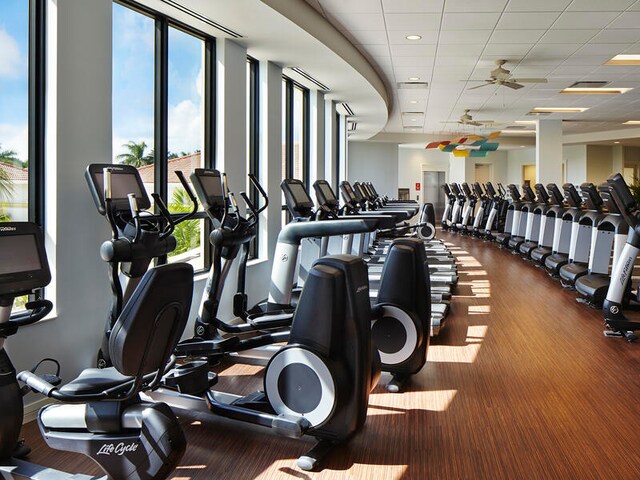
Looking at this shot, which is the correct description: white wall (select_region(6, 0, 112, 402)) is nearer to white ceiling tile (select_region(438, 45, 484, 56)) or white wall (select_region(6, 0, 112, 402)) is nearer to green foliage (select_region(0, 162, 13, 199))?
green foliage (select_region(0, 162, 13, 199))

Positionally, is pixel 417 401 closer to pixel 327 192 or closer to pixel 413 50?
pixel 327 192

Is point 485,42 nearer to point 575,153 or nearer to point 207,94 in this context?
point 207,94

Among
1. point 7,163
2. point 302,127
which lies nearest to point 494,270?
point 302,127

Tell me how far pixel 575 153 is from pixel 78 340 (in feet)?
65.3

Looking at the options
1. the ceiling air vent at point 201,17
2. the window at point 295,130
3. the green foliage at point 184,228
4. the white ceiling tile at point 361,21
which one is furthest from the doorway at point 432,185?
the green foliage at point 184,228

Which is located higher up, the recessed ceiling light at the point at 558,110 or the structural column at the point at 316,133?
the recessed ceiling light at the point at 558,110

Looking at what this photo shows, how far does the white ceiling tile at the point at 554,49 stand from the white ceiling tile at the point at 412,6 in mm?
2142

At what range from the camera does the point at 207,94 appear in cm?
540

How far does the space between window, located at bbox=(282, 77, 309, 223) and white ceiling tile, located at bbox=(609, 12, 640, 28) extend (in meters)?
3.94

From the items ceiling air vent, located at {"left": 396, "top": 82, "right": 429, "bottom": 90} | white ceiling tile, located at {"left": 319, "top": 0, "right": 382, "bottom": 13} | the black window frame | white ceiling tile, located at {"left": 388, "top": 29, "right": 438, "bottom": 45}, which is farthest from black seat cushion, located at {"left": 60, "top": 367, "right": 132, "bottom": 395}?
ceiling air vent, located at {"left": 396, "top": 82, "right": 429, "bottom": 90}

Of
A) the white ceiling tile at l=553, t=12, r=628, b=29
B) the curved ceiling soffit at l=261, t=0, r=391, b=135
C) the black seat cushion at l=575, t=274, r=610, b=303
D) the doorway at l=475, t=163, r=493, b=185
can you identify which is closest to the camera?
the curved ceiling soffit at l=261, t=0, r=391, b=135

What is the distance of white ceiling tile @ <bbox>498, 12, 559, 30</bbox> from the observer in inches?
230

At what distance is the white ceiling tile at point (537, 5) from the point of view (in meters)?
5.44

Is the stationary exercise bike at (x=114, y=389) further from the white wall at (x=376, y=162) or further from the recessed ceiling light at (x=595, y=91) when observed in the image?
the white wall at (x=376, y=162)
